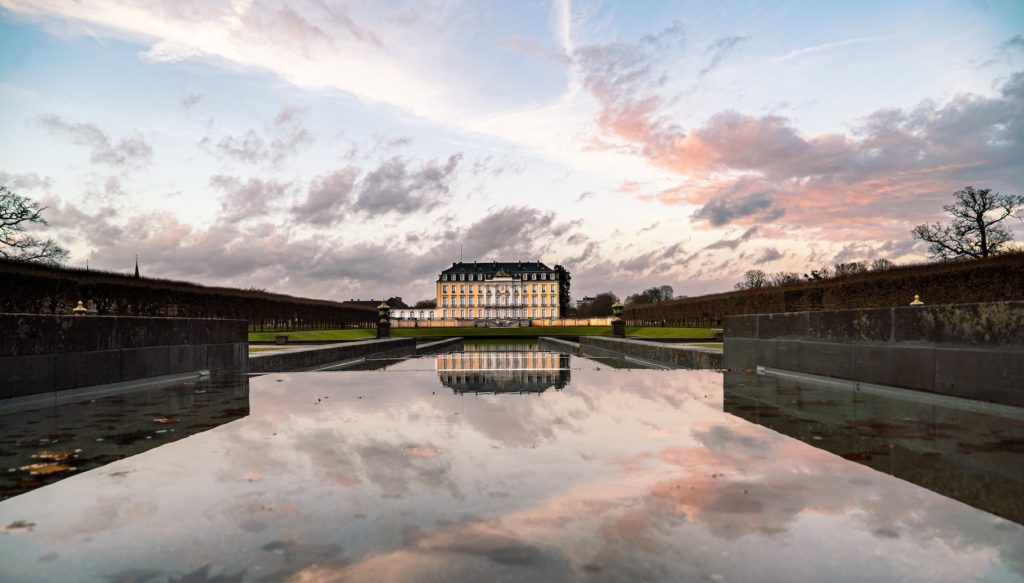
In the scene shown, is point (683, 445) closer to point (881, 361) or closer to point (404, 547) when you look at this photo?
point (404, 547)

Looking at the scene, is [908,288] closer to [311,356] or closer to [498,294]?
[311,356]

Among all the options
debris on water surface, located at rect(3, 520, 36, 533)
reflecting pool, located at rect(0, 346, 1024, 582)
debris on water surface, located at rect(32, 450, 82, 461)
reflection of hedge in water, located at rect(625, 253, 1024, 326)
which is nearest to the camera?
reflecting pool, located at rect(0, 346, 1024, 582)

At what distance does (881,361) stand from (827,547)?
842cm

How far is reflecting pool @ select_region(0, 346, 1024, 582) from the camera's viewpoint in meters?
2.94

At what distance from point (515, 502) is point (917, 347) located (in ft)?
26.7

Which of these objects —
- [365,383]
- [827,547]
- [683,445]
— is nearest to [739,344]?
[365,383]

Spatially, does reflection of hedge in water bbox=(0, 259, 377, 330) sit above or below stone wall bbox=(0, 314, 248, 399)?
above

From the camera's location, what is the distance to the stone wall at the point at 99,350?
28.3 feet

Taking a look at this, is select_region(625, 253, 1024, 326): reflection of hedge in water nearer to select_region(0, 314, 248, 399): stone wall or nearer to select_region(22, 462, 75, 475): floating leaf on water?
select_region(0, 314, 248, 399): stone wall

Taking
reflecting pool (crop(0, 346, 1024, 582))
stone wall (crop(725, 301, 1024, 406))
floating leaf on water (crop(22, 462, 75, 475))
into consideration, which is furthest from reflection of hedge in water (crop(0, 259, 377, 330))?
stone wall (crop(725, 301, 1024, 406))

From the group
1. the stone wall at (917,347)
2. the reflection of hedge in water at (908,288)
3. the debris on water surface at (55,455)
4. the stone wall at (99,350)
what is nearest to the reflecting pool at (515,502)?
the debris on water surface at (55,455)

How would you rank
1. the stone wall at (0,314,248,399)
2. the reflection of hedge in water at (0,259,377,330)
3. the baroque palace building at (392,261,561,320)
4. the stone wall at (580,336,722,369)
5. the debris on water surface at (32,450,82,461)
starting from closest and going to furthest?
the debris on water surface at (32,450,82,461), the stone wall at (0,314,248,399), the stone wall at (580,336,722,369), the reflection of hedge in water at (0,259,377,330), the baroque palace building at (392,261,561,320)

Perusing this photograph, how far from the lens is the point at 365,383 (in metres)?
11.6

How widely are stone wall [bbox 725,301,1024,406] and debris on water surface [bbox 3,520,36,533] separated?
9.31 metres
